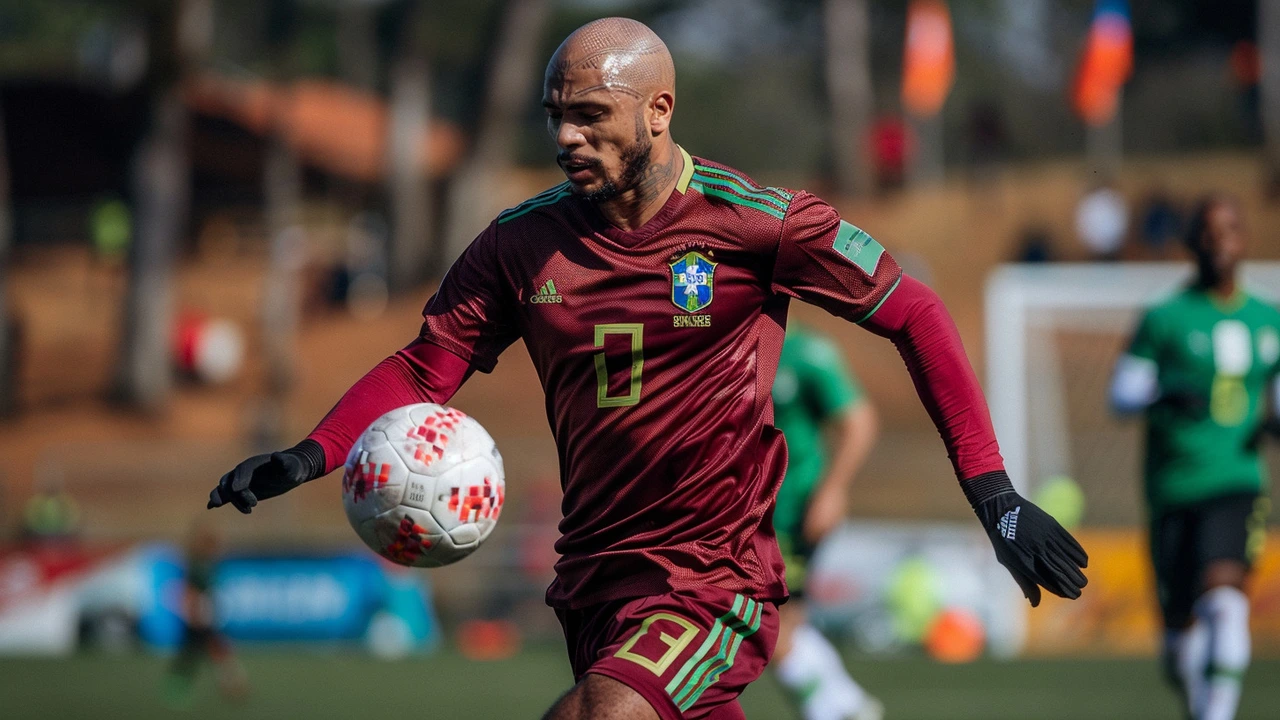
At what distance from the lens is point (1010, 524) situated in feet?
13.1

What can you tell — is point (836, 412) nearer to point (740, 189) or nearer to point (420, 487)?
point (740, 189)

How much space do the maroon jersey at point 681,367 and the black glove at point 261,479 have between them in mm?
692

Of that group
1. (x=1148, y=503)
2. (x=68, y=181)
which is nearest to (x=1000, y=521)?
(x=1148, y=503)

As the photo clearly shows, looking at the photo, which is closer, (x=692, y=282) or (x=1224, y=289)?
(x=692, y=282)

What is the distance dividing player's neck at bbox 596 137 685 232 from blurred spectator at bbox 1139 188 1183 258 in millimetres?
31587

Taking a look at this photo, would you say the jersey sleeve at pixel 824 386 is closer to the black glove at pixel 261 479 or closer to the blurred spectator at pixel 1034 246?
the black glove at pixel 261 479

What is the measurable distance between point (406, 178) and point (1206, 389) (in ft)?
102

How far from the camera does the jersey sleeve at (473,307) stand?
4520mm

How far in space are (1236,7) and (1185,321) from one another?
43569 mm

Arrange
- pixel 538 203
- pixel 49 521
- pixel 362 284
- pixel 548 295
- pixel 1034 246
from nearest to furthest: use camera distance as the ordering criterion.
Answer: pixel 548 295 → pixel 538 203 → pixel 49 521 → pixel 1034 246 → pixel 362 284

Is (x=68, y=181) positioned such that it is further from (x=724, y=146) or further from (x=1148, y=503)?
(x=1148, y=503)

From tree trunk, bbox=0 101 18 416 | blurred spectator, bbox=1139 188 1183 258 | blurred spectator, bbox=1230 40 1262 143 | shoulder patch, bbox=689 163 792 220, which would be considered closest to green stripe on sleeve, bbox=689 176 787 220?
shoulder patch, bbox=689 163 792 220

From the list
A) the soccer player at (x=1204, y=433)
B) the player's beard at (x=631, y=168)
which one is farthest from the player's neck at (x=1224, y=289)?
the player's beard at (x=631, y=168)

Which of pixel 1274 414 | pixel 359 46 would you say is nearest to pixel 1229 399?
pixel 1274 414
